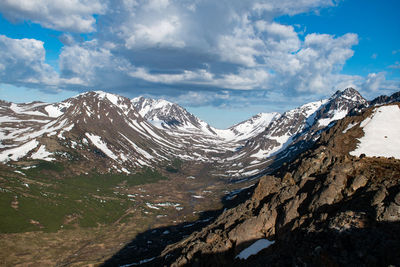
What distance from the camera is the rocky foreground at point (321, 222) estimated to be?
2552 cm

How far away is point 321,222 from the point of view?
32750 mm

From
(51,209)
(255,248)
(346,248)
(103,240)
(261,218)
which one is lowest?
(103,240)

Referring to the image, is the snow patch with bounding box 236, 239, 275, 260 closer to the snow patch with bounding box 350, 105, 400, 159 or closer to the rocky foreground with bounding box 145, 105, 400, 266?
the rocky foreground with bounding box 145, 105, 400, 266

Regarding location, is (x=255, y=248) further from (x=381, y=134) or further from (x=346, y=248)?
(x=381, y=134)

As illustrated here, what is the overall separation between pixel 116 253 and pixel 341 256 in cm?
11371

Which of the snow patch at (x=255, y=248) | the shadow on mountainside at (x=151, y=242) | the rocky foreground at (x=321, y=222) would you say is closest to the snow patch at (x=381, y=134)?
the rocky foreground at (x=321, y=222)

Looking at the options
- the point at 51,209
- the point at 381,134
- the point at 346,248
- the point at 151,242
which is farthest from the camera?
the point at 51,209

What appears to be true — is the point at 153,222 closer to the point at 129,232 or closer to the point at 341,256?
the point at 129,232

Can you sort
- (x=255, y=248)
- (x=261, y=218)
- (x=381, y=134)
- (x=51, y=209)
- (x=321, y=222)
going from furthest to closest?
1. (x=51, y=209)
2. (x=381, y=134)
3. (x=261, y=218)
4. (x=255, y=248)
5. (x=321, y=222)

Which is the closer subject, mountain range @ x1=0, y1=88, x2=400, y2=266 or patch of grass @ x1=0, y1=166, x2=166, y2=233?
mountain range @ x1=0, y1=88, x2=400, y2=266

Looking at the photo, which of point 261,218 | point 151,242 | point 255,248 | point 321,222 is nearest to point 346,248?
point 321,222

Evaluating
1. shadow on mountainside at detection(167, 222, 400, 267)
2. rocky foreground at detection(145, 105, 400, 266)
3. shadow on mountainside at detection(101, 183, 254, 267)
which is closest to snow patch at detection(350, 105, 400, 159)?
rocky foreground at detection(145, 105, 400, 266)

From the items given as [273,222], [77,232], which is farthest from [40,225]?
[273,222]

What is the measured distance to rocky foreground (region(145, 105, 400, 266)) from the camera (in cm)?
2552
